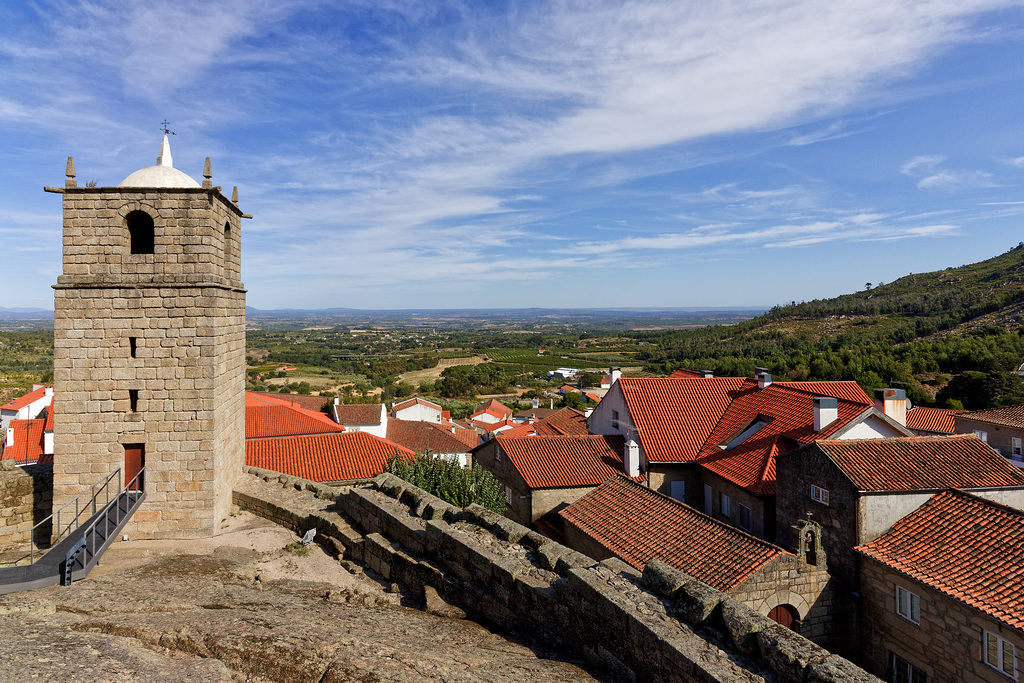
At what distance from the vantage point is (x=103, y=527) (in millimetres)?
9242

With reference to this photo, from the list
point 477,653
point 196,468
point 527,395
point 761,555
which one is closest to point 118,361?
point 196,468

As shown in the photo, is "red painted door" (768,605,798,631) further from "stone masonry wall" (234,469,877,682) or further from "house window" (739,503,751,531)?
"stone masonry wall" (234,469,877,682)

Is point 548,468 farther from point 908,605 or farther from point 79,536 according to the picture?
point 79,536

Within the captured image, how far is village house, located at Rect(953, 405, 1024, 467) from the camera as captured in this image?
25141 millimetres

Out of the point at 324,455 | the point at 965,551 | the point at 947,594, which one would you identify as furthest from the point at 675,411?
the point at 324,455

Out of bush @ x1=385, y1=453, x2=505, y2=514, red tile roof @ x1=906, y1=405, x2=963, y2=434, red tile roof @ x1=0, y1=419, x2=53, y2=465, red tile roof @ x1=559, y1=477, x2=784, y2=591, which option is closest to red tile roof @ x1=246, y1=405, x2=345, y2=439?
red tile roof @ x1=0, y1=419, x2=53, y2=465

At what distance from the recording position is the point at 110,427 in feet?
33.1

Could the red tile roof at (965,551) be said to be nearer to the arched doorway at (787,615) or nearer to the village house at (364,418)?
the arched doorway at (787,615)

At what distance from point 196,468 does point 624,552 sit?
9.56 m

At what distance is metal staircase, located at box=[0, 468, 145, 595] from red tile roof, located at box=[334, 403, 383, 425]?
2177cm

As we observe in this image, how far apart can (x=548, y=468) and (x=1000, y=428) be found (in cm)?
2239

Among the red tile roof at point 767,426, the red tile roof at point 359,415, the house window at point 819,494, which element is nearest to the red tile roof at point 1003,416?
the red tile roof at point 767,426

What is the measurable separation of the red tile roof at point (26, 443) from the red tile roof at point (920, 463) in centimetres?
2893

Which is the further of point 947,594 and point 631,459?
point 631,459
